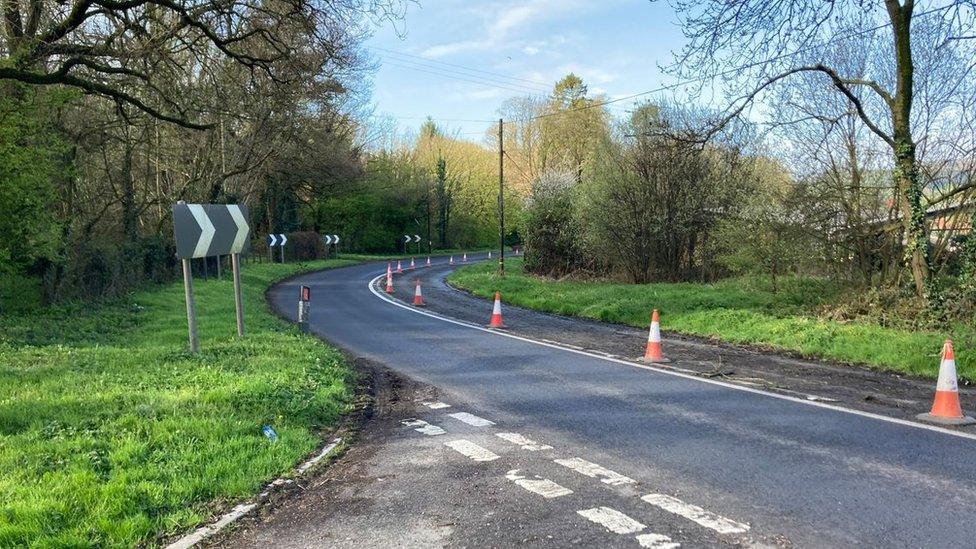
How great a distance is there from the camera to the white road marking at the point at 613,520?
415 centimetres

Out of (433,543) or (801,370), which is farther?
(801,370)

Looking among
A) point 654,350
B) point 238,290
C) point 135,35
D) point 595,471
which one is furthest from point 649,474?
point 135,35

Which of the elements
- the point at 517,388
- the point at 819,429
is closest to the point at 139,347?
the point at 517,388

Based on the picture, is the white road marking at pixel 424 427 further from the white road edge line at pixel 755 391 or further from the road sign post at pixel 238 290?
the road sign post at pixel 238 290

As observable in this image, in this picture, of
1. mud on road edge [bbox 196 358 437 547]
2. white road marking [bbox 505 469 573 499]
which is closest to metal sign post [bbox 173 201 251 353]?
mud on road edge [bbox 196 358 437 547]

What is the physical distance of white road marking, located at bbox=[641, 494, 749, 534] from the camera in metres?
4.19

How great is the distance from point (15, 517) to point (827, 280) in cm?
1497

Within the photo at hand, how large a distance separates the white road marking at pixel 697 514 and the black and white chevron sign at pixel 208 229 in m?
6.78

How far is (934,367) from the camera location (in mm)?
9312

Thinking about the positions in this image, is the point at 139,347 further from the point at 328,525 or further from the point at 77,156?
the point at 77,156

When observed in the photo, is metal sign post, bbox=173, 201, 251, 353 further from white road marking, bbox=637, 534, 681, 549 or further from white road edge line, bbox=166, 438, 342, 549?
white road marking, bbox=637, 534, 681, 549

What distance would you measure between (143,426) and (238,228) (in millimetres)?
5166

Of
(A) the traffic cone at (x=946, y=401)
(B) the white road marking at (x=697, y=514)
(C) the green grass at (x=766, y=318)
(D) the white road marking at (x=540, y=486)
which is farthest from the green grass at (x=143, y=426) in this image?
(C) the green grass at (x=766, y=318)

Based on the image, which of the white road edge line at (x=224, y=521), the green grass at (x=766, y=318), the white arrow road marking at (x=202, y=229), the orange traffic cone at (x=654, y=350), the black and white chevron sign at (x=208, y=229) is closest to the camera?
the white road edge line at (x=224, y=521)
